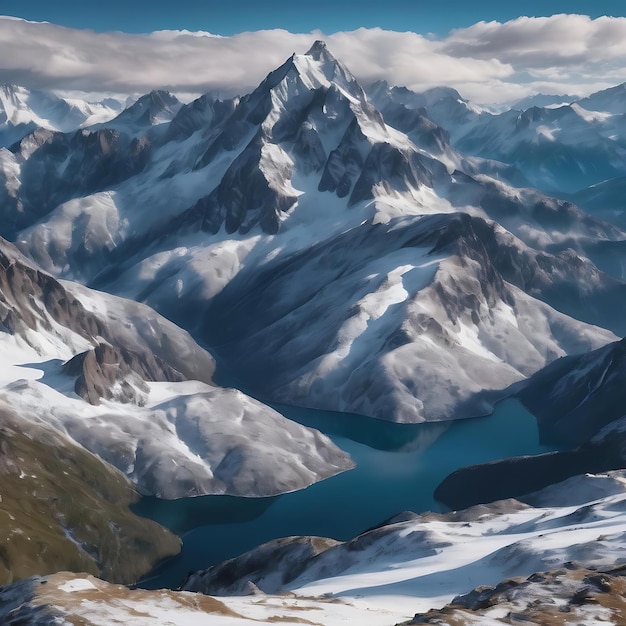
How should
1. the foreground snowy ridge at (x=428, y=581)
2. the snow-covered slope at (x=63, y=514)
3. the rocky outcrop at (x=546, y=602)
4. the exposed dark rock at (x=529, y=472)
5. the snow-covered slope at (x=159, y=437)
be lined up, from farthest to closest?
the snow-covered slope at (x=159, y=437) → the exposed dark rock at (x=529, y=472) → the snow-covered slope at (x=63, y=514) → the foreground snowy ridge at (x=428, y=581) → the rocky outcrop at (x=546, y=602)

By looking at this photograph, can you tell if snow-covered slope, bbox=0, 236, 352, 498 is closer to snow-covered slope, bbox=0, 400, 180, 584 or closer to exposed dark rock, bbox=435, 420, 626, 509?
snow-covered slope, bbox=0, 400, 180, 584

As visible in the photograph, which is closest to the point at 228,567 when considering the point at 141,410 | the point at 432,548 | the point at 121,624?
the point at 432,548

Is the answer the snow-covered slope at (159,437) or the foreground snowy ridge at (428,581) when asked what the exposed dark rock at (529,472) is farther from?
the snow-covered slope at (159,437)

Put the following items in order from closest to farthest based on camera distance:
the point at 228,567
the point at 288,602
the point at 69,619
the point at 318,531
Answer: the point at 69,619 → the point at 288,602 → the point at 228,567 → the point at 318,531

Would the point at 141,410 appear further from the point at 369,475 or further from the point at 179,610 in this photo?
the point at 179,610

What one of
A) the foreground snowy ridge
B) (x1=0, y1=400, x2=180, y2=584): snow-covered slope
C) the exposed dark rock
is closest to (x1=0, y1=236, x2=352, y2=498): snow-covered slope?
(x1=0, y1=400, x2=180, y2=584): snow-covered slope

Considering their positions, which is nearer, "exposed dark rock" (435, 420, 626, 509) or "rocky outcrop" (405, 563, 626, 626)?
"rocky outcrop" (405, 563, 626, 626)

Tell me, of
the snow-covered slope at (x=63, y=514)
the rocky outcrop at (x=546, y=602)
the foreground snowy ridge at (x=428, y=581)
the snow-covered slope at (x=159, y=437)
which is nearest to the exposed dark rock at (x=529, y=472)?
the foreground snowy ridge at (x=428, y=581)

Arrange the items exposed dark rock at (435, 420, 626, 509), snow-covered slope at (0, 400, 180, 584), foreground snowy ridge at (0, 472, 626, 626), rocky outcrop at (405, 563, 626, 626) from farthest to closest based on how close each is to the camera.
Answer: exposed dark rock at (435, 420, 626, 509) → snow-covered slope at (0, 400, 180, 584) → foreground snowy ridge at (0, 472, 626, 626) → rocky outcrop at (405, 563, 626, 626)
